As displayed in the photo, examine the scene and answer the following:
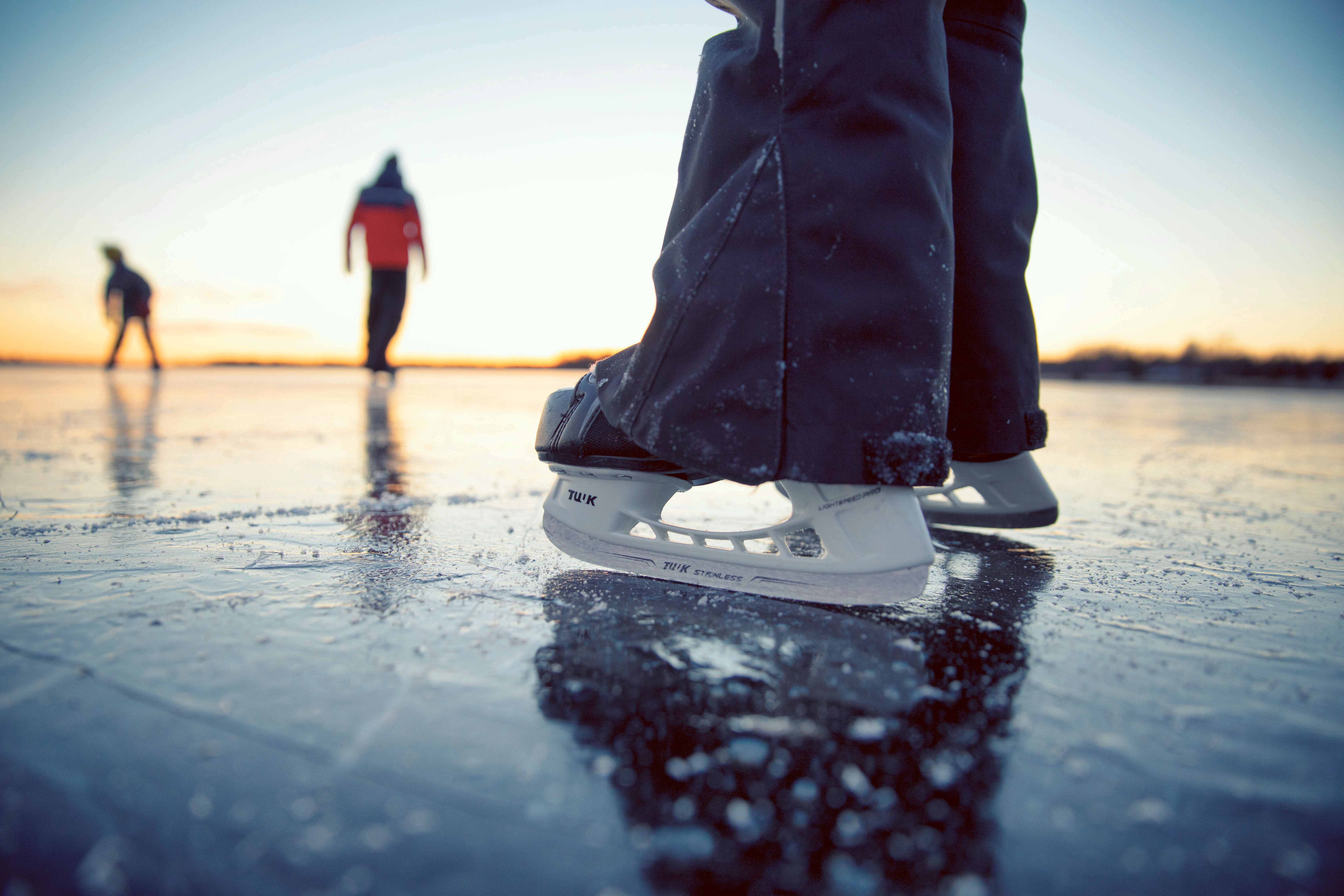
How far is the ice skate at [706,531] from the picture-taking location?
0.84 meters

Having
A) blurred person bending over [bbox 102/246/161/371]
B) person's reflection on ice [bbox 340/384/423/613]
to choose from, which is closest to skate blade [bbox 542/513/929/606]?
person's reflection on ice [bbox 340/384/423/613]

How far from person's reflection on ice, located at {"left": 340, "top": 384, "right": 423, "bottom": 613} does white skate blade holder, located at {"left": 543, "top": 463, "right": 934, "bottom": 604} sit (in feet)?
0.77

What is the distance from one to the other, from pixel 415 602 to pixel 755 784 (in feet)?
1.66

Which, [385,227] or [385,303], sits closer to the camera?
[385,227]

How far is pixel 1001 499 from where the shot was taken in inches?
53.9

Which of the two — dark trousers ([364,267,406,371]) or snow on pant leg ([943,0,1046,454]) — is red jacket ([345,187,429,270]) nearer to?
dark trousers ([364,267,406,371])

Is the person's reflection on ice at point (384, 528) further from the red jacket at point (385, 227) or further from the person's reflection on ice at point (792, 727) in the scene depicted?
the red jacket at point (385, 227)

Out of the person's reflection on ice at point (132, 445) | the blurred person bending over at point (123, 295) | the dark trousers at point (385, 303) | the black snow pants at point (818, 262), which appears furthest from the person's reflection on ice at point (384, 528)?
the blurred person bending over at point (123, 295)

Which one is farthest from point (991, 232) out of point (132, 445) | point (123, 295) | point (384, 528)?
point (123, 295)

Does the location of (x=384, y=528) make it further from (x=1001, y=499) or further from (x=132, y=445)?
(x=132, y=445)

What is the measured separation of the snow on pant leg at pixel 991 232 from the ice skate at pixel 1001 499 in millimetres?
96

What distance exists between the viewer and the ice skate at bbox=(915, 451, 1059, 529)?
1.33 m

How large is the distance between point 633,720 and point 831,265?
0.54 metres

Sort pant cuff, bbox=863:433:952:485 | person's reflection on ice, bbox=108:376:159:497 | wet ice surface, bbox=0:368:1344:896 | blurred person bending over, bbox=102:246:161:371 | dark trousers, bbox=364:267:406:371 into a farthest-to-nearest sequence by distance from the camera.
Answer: blurred person bending over, bbox=102:246:161:371
dark trousers, bbox=364:267:406:371
person's reflection on ice, bbox=108:376:159:497
pant cuff, bbox=863:433:952:485
wet ice surface, bbox=0:368:1344:896
